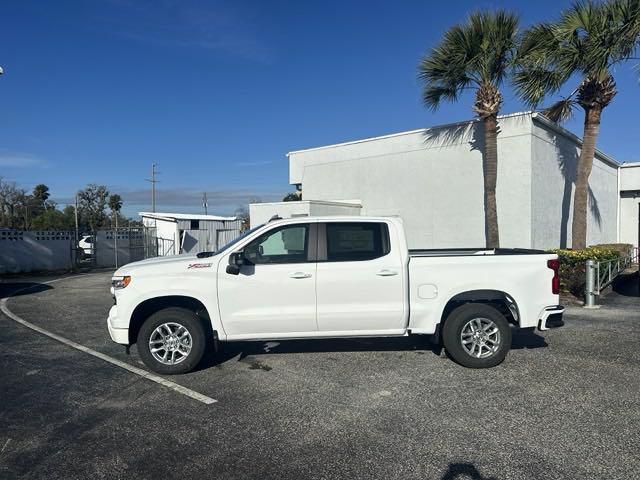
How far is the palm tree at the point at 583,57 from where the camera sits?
40.4 feet

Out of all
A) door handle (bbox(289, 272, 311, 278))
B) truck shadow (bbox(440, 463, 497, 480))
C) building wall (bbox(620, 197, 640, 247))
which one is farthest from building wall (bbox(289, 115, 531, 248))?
building wall (bbox(620, 197, 640, 247))

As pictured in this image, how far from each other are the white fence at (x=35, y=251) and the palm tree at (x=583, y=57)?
19373 millimetres

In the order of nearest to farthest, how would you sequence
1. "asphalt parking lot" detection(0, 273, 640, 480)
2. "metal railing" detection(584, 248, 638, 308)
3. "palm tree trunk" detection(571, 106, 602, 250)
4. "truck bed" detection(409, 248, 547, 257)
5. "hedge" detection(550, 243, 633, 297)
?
"asphalt parking lot" detection(0, 273, 640, 480) < "truck bed" detection(409, 248, 547, 257) < "metal railing" detection(584, 248, 638, 308) < "hedge" detection(550, 243, 633, 297) < "palm tree trunk" detection(571, 106, 602, 250)

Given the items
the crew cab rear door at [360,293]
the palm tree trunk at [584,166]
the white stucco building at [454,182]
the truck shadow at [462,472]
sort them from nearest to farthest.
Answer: the truck shadow at [462,472], the crew cab rear door at [360,293], the palm tree trunk at [584,166], the white stucco building at [454,182]

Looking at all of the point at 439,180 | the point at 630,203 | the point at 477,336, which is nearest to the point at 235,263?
the point at 477,336

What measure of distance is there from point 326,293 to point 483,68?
10748mm

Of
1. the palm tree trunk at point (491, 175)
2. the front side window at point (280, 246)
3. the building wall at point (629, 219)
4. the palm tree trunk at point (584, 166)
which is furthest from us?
the building wall at point (629, 219)

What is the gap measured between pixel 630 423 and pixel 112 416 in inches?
186

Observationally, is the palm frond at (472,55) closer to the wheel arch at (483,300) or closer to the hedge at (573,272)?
the hedge at (573,272)

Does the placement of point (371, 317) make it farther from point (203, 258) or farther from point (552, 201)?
point (552, 201)

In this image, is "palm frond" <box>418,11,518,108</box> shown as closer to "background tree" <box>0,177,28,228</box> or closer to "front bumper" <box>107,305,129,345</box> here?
"front bumper" <box>107,305,129,345</box>

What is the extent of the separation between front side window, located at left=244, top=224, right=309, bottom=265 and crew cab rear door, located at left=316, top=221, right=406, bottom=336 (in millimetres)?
260

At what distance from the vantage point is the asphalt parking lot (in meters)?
3.68

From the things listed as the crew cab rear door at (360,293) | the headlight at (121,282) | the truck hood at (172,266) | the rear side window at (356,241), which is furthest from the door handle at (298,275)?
the headlight at (121,282)
